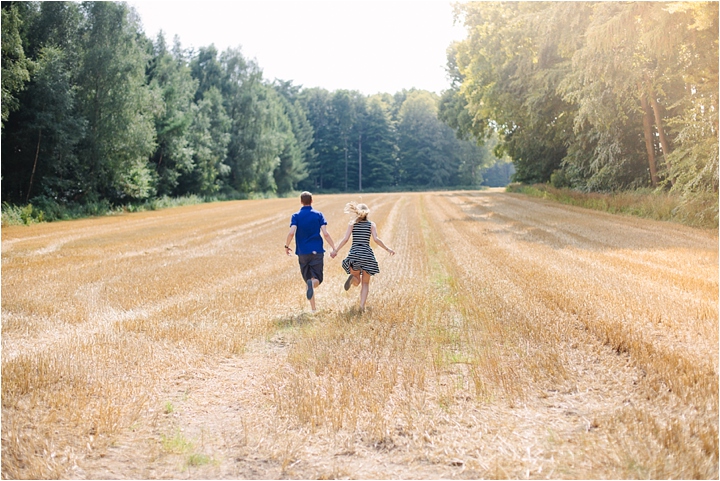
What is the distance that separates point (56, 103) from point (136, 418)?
90.5ft

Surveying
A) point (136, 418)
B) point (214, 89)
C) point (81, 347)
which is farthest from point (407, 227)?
point (214, 89)

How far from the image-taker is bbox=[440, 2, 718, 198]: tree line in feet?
Answer: 60.6

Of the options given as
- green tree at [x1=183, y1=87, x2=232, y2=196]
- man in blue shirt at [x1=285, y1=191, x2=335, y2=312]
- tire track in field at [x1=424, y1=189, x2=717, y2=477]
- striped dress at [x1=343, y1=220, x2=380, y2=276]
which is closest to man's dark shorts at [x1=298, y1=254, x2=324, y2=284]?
man in blue shirt at [x1=285, y1=191, x2=335, y2=312]

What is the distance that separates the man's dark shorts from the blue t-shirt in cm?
9

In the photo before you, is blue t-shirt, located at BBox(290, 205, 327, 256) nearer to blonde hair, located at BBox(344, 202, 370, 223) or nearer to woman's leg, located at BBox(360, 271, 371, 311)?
blonde hair, located at BBox(344, 202, 370, 223)

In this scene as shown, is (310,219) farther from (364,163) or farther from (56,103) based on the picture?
(364,163)

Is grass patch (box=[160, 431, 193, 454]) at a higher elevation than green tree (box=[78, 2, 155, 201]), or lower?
lower

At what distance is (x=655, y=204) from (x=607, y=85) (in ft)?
16.4

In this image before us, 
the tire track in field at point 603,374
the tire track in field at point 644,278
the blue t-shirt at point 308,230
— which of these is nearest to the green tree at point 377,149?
the tire track in field at point 644,278

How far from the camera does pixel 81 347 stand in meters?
6.95

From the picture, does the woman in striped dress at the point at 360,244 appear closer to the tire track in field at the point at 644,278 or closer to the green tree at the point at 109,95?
the tire track in field at the point at 644,278

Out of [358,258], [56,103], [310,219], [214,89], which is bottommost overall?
[358,258]

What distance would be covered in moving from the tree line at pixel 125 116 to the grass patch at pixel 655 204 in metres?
25.0

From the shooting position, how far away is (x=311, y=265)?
8625 millimetres
